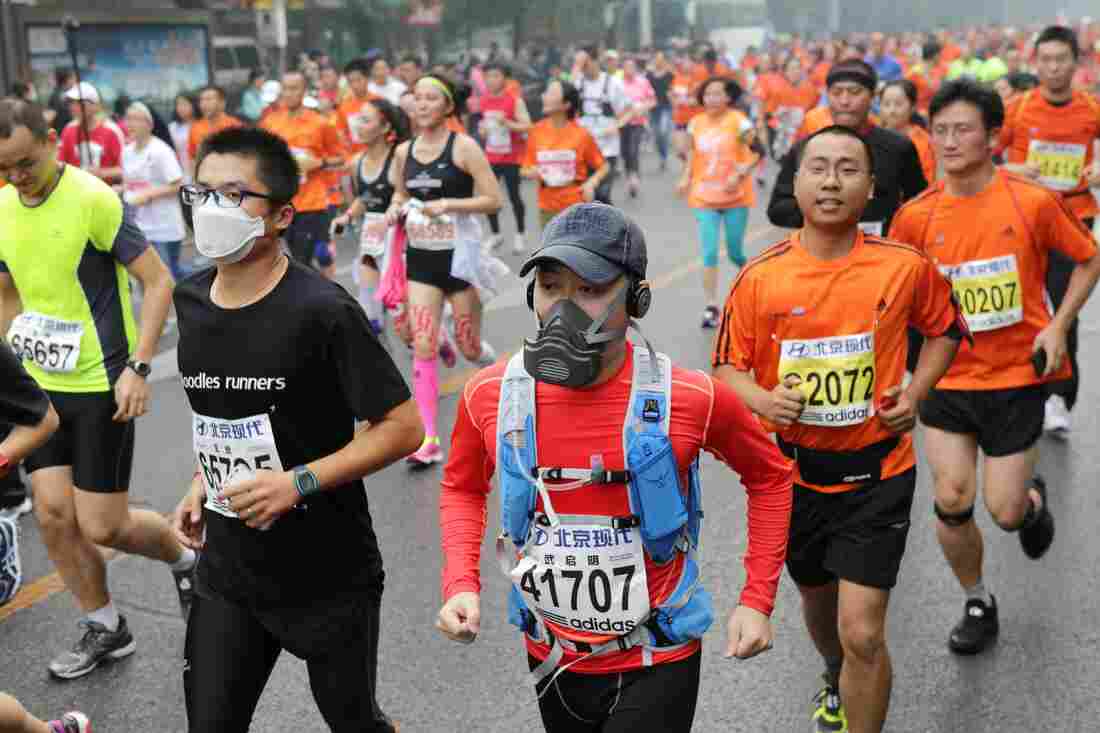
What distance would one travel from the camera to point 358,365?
3.39 m

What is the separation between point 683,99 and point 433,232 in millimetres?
15604

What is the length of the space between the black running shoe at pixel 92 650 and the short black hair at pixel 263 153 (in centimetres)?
213

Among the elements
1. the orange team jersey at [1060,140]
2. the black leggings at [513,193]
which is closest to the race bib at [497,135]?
the black leggings at [513,193]

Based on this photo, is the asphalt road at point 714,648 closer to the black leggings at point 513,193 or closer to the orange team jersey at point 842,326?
the orange team jersey at point 842,326

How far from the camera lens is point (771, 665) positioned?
4.88 metres

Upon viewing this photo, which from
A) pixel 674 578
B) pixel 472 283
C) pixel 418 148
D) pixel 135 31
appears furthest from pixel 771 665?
pixel 135 31

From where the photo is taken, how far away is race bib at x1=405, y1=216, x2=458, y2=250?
752cm

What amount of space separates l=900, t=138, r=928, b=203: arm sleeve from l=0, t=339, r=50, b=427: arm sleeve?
3.81 metres

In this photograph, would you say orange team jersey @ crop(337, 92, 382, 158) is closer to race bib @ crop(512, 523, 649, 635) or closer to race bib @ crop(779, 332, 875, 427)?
race bib @ crop(779, 332, 875, 427)

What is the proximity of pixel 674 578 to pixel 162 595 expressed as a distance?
10.7 ft

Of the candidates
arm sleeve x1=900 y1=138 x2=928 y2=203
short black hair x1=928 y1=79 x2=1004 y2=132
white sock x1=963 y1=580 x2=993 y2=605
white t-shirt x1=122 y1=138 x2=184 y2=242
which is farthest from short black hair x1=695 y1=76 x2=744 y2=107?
white sock x1=963 y1=580 x2=993 y2=605

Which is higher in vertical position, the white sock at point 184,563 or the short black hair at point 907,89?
the short black hair at point 907,89

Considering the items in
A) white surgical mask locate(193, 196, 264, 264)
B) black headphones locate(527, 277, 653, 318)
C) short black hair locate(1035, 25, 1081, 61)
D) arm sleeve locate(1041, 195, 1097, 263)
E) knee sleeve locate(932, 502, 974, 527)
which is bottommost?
knee sleeve locate(932, 502, 974, 527)

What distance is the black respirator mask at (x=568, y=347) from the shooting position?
2775mm
